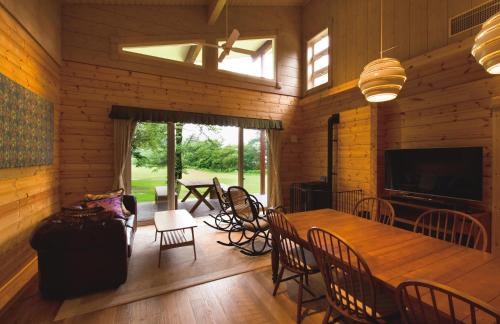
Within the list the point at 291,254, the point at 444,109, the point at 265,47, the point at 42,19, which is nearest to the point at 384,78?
the point at 291,254

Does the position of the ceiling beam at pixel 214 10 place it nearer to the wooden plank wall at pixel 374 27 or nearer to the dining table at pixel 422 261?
the wooden plank wall at pixel 374 27

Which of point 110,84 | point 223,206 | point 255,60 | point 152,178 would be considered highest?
point 255,60

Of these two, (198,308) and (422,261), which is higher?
(422,261)

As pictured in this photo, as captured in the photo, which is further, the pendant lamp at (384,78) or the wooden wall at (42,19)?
the wooden wall at (42,19)

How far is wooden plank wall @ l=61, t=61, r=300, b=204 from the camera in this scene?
3797mm

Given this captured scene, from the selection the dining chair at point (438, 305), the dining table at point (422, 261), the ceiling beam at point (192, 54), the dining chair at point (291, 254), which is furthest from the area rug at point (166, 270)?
the ceiling beam at point (192, 54)

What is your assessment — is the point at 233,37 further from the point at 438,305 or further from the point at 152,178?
the point at 438,305

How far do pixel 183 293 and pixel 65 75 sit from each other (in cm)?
386

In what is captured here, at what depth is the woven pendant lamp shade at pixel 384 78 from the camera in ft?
5.26

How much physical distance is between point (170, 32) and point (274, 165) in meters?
3.51

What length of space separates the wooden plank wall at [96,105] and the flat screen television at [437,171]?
3.68 meters

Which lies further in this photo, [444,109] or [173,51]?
[173,51]

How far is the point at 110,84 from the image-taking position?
13.3 feet

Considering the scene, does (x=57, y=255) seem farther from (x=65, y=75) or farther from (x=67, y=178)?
(x=65, y=75)
